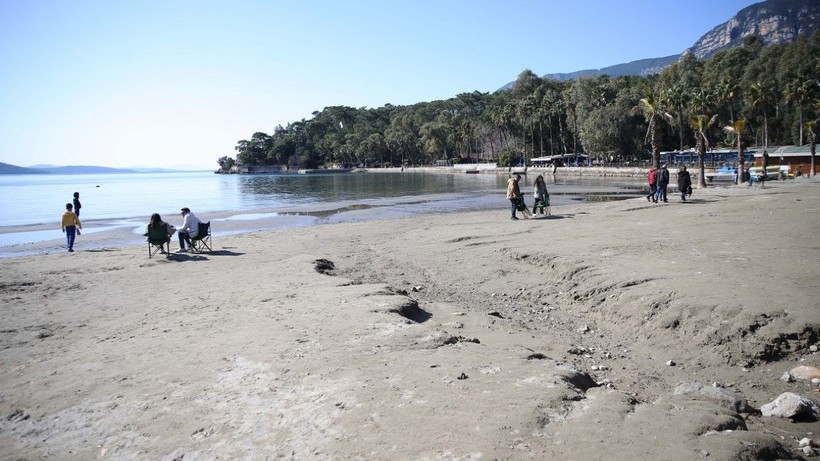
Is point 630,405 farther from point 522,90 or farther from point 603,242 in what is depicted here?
point 522,90

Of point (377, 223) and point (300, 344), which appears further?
point (377, 223)

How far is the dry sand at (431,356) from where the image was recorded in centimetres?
403

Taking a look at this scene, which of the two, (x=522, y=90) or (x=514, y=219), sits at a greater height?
(x=522, y=90)

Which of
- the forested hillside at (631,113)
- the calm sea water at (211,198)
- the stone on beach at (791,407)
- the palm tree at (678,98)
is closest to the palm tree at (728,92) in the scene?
the forested hillside at (631,113)

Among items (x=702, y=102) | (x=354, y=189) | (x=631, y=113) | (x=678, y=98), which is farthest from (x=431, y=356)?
(x=678, y=98)

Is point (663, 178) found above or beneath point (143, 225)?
above

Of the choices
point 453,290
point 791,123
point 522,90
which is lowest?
point 453,290

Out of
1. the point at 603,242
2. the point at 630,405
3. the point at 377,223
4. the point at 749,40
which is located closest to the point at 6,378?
the point at 630,405

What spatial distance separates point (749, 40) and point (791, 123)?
103ft

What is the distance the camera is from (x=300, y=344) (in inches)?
247

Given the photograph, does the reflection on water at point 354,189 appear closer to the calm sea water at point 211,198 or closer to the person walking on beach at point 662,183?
the calm sea water at point 211,198

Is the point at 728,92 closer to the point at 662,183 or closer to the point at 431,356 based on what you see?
the point at 662,183

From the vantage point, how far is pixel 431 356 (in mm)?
5684

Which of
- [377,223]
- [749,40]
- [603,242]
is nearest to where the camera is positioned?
[603,242]
